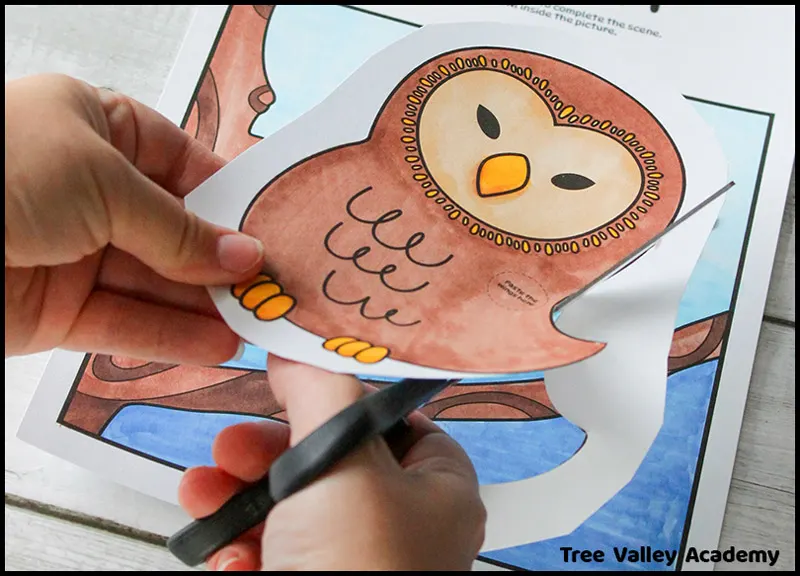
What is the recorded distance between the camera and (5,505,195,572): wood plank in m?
0.41

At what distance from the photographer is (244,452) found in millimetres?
357

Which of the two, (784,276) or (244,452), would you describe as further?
(784,276)

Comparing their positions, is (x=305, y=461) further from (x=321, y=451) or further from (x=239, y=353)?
(x=239, y=353)

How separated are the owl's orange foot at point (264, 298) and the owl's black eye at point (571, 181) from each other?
15 centimetres

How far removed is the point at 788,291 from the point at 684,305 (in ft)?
0.26

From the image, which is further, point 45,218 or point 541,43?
point 541,43

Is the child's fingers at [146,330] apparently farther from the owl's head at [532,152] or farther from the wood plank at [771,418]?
the wood plank at [771,418]

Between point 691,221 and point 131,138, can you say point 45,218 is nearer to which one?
point 131,138

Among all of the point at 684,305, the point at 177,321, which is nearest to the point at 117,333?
the point at 177,321

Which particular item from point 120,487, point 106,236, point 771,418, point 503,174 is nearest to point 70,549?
point 120,487

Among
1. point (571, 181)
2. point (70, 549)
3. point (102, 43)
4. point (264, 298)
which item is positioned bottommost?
point (70, 549)

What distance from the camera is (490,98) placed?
0.39 meters

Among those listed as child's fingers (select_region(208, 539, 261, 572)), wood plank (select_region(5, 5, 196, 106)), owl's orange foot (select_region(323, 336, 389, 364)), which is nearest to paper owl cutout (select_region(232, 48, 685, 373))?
owl's orange foot (select_region(323, 336, 389, 364))

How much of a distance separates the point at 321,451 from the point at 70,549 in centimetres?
21
